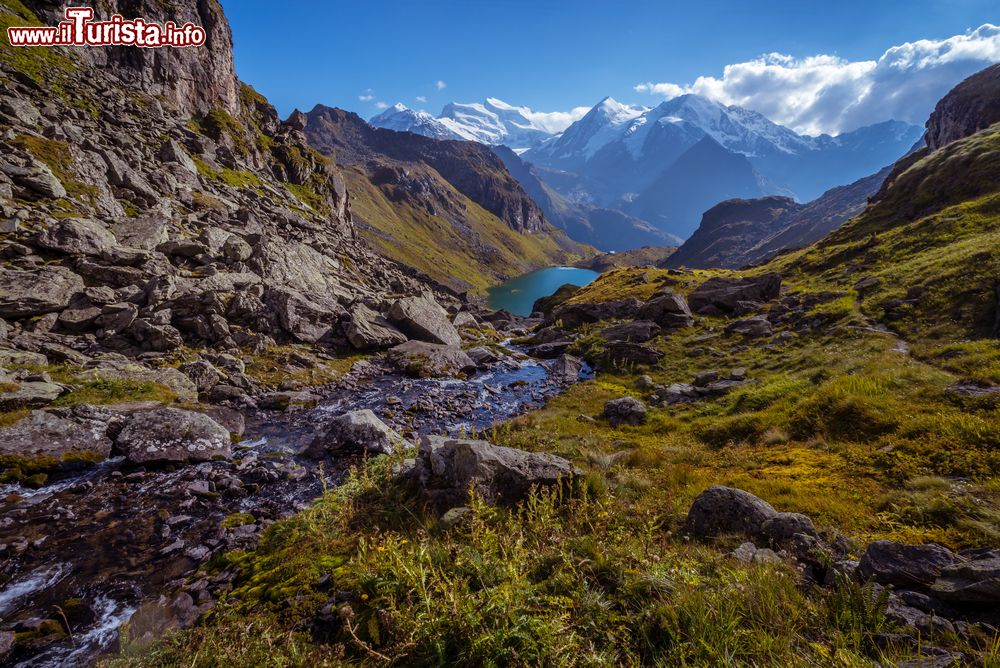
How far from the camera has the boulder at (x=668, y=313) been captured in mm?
38281

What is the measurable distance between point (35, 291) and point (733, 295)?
53.9 m

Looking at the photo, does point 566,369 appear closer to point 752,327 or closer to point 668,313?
point 668,313

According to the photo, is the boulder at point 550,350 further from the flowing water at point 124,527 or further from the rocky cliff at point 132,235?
the flowing water at point 124,527

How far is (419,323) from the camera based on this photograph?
3591cm

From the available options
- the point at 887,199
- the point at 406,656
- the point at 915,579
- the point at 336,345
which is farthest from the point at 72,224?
the point at 887,199

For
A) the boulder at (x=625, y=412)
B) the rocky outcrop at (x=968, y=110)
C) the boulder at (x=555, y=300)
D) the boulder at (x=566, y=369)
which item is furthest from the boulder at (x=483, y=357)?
the rocky outcrop at (x=968, y=110)

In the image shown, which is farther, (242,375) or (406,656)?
(242,375)

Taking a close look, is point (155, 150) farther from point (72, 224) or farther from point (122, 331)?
point (122, 331)

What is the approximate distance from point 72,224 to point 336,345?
1644 cm

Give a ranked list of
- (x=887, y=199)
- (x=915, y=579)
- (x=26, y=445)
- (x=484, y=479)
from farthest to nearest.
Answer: (x=887, y=199) < (x=26, y=445) < (x=484, y=479) < (x=915, y=579)

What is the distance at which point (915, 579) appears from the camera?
503 cm

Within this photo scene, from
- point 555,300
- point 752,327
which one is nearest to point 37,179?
point 752,327

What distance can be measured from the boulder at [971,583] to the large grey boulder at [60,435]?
69.0 ft

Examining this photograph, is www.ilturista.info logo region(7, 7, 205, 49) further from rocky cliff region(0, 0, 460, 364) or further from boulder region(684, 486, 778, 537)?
boulder region(684, 486, 778, 537)
